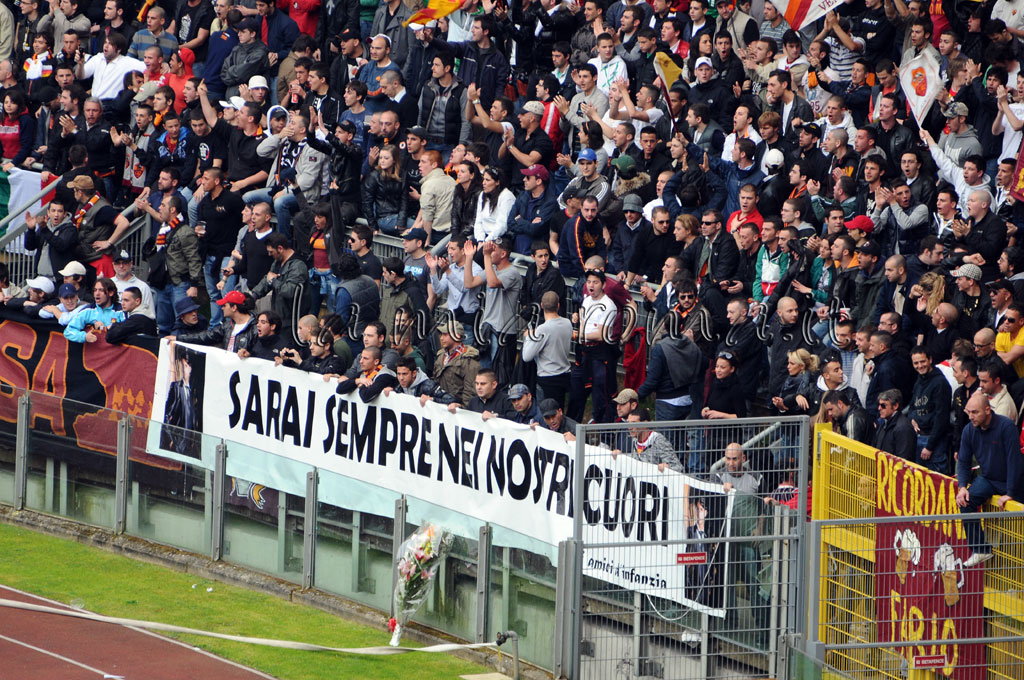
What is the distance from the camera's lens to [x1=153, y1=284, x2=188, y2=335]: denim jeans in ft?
67.5

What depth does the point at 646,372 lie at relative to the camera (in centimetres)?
1655

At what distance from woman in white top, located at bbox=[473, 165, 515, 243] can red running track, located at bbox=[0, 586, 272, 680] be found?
6154mm

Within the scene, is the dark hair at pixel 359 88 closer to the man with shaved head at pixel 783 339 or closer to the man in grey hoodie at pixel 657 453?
the man with shaved head at pixel 783 339

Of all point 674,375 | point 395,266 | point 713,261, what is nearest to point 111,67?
point 395,266

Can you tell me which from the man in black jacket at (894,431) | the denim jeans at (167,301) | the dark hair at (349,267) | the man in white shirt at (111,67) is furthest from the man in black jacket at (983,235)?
the man in white shirt at (111,67)

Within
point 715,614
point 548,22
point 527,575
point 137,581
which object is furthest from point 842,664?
point 548,22

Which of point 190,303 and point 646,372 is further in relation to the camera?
point 190,303

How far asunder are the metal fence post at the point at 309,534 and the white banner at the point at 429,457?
262 millimetres

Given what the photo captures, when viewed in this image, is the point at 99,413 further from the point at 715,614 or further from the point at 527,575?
the point at 715,614

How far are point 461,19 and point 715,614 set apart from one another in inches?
464

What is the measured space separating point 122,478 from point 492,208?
5.13m

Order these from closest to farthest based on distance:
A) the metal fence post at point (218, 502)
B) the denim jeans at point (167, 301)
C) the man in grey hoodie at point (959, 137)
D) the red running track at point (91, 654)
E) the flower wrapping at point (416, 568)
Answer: the red running track at point (91, 654), the flower wrapping at point (416, 568), the metal fence post at point (218, 502), the man in grey hoodie at point (959, 137), the denim jeans at point (167, 301)

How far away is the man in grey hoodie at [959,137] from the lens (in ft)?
56.2

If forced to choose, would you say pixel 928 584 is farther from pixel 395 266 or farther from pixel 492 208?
pixel 492 208
